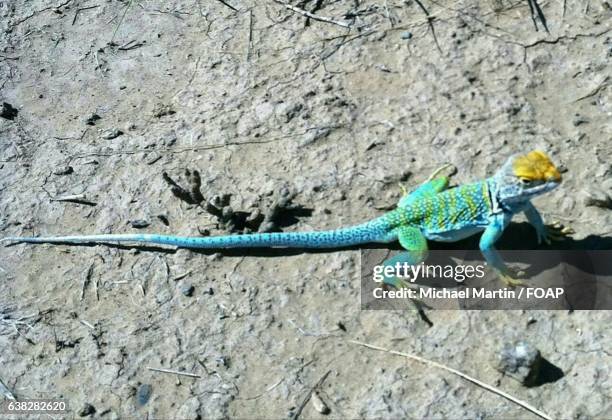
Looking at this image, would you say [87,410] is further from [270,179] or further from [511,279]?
[511,279]

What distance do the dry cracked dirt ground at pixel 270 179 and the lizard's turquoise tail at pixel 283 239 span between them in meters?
0.13

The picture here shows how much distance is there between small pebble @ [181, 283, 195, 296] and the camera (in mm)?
4660

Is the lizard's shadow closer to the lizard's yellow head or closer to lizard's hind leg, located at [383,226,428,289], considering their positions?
lizard's hind leg, located at [383,226,428,289]

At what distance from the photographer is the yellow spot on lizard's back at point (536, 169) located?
3.91 meters

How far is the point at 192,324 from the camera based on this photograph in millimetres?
4520

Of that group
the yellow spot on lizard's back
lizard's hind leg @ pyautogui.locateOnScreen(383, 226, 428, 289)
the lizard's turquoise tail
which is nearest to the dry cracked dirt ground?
the lizard's turquoise tail

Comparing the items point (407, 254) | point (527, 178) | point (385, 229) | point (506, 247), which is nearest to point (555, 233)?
point (506, 247)

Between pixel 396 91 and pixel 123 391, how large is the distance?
3.06 meters

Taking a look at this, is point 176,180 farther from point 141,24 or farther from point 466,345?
point 466,345

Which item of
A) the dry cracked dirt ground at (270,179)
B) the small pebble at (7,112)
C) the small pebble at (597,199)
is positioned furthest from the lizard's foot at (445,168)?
the small pebble at (7,112)

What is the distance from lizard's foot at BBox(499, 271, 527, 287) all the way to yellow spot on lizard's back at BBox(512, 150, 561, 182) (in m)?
0.72

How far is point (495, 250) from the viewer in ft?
14.3

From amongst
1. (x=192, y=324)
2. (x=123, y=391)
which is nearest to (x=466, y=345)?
(x=192, y=324)

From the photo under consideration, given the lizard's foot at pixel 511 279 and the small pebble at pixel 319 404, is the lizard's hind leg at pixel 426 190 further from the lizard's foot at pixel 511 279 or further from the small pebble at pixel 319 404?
the small pebble at pixel 319 404
